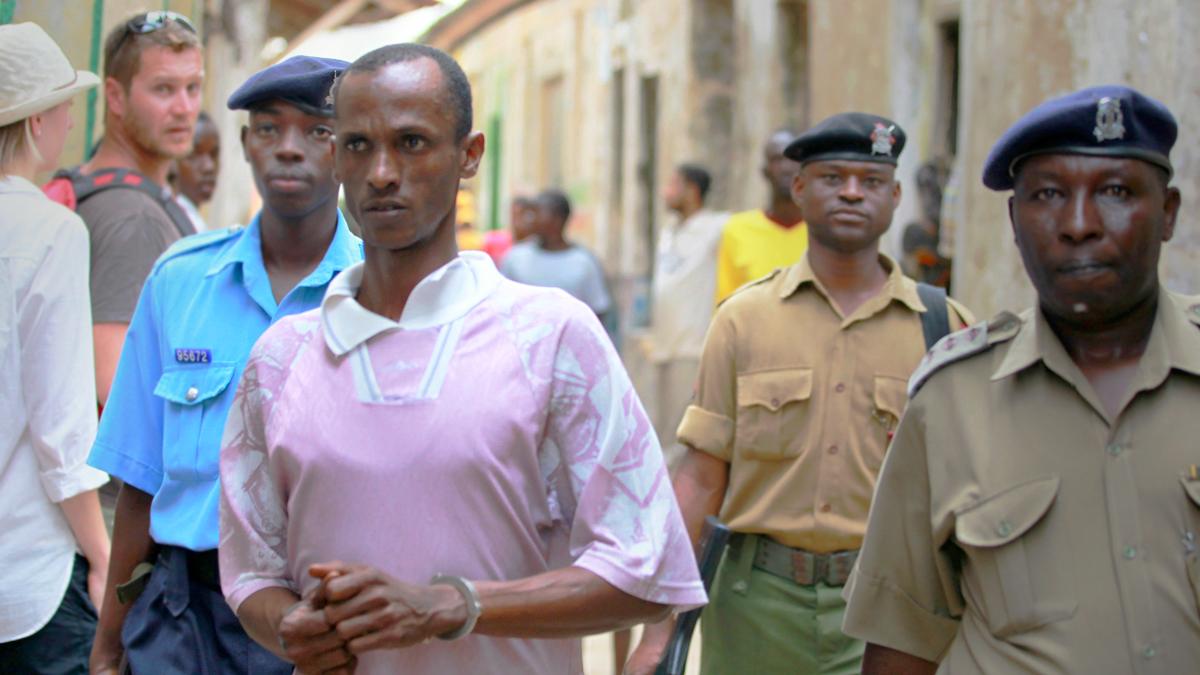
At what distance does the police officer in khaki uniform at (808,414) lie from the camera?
14.4 ft

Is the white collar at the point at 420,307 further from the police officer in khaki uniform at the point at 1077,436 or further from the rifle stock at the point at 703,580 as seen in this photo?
the rifle stock at the point at 703,580

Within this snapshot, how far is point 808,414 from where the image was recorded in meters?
4.45

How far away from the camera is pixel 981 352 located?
2885mm

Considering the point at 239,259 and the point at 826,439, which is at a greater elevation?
the point at 239,259

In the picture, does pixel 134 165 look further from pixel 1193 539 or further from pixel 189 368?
pixel 1193 539

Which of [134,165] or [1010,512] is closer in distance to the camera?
[1010,512]

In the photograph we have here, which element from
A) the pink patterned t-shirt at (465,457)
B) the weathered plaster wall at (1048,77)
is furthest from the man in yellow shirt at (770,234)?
the pink patterned t-shirt at (465,457)

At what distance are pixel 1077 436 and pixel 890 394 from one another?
170cm

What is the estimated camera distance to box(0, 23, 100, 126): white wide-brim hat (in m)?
3.94

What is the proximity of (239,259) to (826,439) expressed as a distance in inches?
68.1

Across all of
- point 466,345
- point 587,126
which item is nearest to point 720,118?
point 587,126

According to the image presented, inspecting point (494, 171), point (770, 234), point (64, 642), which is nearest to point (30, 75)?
Result: point (64, 642)

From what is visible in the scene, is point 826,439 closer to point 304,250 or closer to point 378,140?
point 304,250

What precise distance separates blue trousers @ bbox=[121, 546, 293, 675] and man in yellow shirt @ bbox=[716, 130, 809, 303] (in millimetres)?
4563
